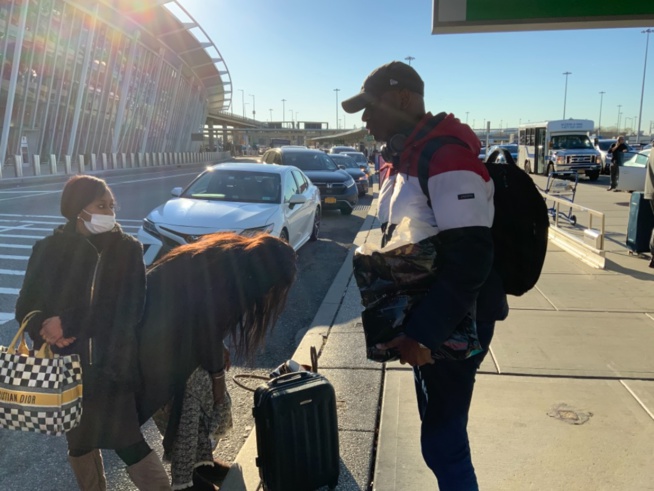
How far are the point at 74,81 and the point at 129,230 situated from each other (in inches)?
1099

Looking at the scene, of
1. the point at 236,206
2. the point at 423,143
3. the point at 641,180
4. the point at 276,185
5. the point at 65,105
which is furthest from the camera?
the point at 65,105

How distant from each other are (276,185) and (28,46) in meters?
27.0

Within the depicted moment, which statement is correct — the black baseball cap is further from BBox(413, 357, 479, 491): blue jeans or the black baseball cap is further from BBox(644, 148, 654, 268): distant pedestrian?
BBox(644, 148, 654, 268): distant pedestrian

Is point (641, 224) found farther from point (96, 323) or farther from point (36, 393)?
point (36, 393)

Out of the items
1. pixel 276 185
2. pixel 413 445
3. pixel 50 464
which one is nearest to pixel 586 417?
pixel 413 445

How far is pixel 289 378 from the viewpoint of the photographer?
8.20 ft

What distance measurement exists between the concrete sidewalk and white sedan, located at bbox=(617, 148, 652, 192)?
11.0 meters

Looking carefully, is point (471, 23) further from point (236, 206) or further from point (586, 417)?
point (236, 206)

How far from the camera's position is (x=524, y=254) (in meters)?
1.96

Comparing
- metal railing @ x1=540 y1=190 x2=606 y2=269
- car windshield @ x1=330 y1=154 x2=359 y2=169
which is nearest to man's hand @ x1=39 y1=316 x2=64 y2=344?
metal railing @ x1=540 y1=190 x2=606 y2=269

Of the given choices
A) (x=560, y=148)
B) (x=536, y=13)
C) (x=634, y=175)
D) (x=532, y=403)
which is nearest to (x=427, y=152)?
(x=532, y=403)

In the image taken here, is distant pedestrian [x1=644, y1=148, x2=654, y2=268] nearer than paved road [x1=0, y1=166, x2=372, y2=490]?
No

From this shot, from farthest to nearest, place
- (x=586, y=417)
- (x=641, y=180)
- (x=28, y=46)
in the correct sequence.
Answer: (x=28, y=46) → (x=641, y=180) → (x=586, y=417)

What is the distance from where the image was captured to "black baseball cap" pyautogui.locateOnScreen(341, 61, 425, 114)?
194 centimetres
